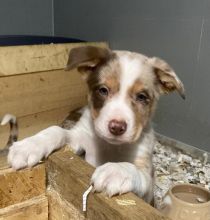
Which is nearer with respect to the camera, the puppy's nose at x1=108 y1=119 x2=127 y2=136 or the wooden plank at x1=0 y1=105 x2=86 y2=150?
the puppy's nose at x1=108 y1=119 x2=127 y2=136

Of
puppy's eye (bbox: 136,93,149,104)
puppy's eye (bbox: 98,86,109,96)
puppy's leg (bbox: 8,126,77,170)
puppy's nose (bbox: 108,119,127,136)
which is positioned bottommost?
puppy's leg (bbox: 8,126,77,170)

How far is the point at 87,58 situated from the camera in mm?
1995

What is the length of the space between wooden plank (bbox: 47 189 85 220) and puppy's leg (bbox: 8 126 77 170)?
194mm

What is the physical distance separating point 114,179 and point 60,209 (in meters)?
0.41

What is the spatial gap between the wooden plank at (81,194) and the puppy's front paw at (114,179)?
28mm

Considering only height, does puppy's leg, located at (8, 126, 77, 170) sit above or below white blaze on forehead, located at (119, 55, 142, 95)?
below

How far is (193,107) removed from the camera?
325cm

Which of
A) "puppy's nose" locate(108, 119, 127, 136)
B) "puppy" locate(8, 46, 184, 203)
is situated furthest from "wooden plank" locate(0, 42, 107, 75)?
"puppy's nose" locate(108, 119, 127, 136)

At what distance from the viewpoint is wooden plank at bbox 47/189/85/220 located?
1583 millimetres

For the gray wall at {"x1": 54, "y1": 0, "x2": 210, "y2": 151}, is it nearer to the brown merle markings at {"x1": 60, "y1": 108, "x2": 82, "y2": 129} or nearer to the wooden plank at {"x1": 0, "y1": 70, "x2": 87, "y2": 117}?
the wooden plank at {"x1": 0, "y1": 70, "x2": 87, "y2": 117}

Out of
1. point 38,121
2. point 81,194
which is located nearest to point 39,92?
point 38,121

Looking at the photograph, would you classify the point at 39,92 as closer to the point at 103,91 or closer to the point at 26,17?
the point at 103,91

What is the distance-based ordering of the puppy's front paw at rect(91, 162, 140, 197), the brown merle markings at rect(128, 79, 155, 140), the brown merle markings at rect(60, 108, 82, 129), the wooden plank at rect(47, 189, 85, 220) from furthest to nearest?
the brown merle markings at rect(60, 108, 82, 129) → the brown merle markings at rect(128, 79, 155, 140) → the wooden plank at rect(47, 189, 85, 220) → the puppy's front paw at rect(91, 162, 140, 197)

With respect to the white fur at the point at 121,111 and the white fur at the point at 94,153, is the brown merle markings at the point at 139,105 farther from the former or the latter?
the white fur at the point at 94,153
